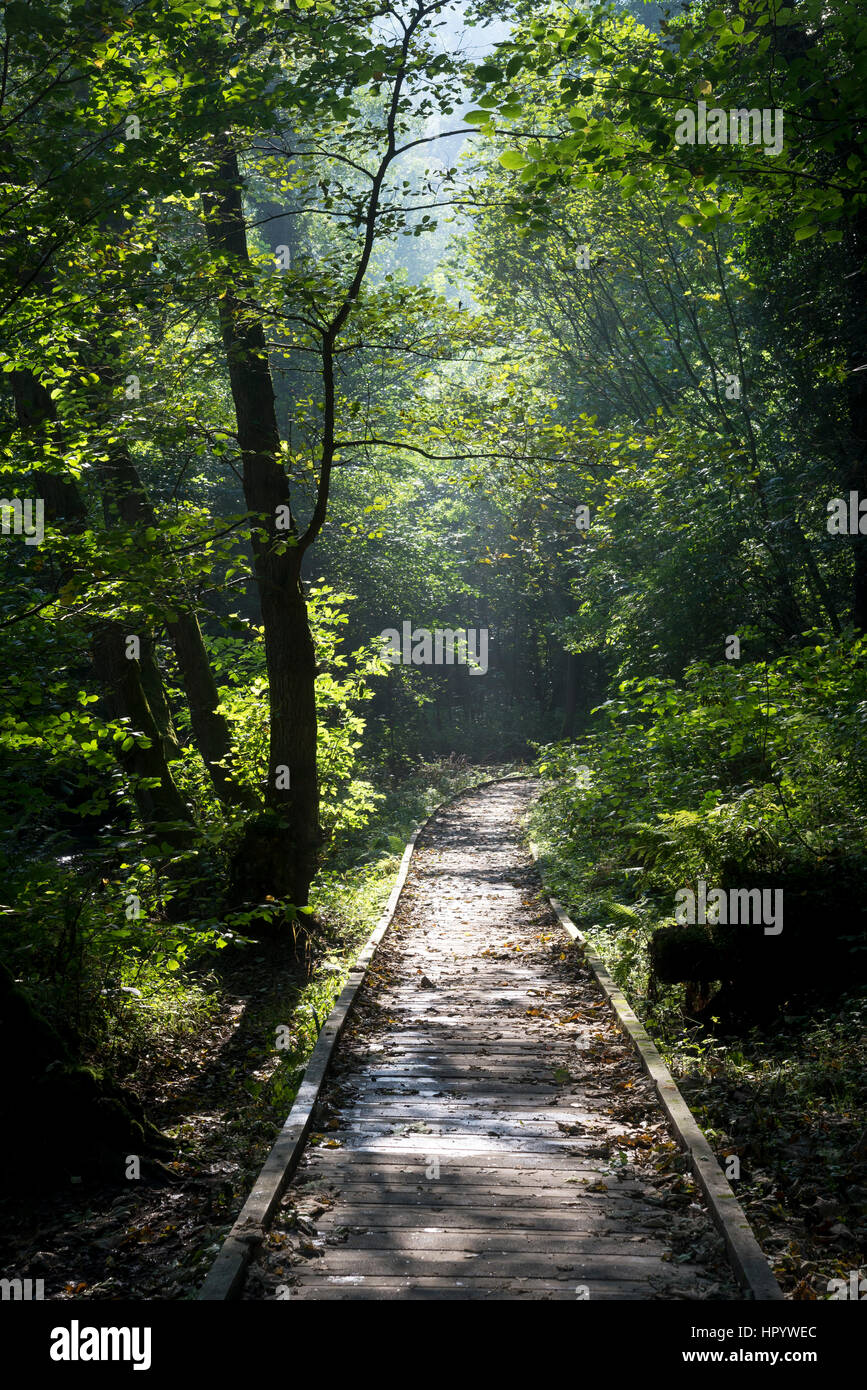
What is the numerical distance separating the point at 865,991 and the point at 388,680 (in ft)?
90.4

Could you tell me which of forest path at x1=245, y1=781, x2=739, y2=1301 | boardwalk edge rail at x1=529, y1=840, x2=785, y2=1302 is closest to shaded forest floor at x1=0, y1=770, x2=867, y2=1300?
boardwalk edge rail at x1=529, y1=840, x2=785, y2=1302

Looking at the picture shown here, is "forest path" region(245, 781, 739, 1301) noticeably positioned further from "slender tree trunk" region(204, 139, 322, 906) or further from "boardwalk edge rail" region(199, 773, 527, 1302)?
"slender tree trunk" region(204, 139, 322, 906)

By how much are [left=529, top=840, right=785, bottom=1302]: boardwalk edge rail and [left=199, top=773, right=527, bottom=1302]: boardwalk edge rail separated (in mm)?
1976

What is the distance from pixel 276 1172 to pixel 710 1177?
208 cm

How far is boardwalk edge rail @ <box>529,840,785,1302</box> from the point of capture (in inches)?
144

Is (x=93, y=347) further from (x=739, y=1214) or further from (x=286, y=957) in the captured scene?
(x=739, y=1214)

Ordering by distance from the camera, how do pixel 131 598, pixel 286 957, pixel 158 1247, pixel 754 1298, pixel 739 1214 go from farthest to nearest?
pixel 286 957 → pixel 131 598 → pixel 158 1247 → pixel 739 1214 → pixel 754 1298

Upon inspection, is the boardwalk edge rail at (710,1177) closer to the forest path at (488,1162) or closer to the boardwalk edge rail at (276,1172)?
the forest path at (488,1162)

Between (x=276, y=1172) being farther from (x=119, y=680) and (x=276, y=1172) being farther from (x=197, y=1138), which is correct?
(x=119, y=680)

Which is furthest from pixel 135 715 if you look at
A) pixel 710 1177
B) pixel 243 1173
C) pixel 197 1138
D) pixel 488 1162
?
pixel 710 1177

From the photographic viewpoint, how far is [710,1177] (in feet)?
14.6

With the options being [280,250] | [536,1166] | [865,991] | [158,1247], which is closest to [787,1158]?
[536,1166]

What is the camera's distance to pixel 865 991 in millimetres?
6430

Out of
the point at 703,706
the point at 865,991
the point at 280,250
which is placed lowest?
the point at 865,991
